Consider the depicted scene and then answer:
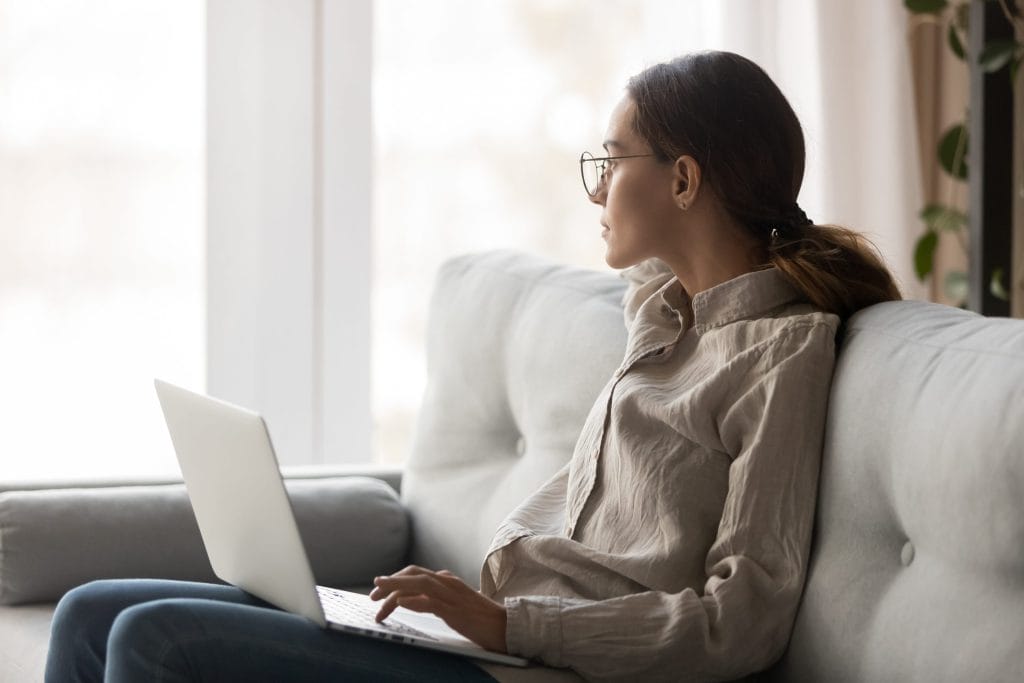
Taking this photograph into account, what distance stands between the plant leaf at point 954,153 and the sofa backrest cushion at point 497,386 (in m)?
1.26

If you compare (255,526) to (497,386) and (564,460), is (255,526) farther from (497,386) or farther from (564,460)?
(497,386)

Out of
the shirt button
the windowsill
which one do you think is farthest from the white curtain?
the shirt button

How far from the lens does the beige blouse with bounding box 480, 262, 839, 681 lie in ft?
4.05

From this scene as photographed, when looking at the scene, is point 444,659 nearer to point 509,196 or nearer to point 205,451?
point 205,451

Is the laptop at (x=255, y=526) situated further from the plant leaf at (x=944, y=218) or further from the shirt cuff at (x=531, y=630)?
the plant leaf at (x=944, y=218)

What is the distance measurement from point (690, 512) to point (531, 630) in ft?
0.67

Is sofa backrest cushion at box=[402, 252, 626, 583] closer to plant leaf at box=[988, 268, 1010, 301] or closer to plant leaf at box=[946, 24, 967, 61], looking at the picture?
plant leaf at box=[988, 268, 1010, 301]

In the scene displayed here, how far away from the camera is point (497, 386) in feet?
6.29

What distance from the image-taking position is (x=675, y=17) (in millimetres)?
2916

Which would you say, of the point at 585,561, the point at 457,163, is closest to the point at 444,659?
the point at 585,561

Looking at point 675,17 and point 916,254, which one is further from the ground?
point 675,17

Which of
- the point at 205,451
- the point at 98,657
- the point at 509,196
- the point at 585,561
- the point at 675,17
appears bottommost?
the point at 98,657

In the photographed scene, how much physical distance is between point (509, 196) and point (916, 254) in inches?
35.2

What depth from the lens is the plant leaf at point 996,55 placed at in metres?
2.33
